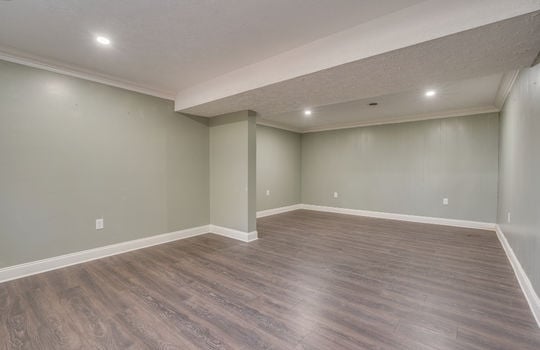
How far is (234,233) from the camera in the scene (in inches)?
168

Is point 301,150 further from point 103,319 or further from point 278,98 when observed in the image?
point 103,319

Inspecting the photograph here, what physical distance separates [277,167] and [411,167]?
10.5 feet

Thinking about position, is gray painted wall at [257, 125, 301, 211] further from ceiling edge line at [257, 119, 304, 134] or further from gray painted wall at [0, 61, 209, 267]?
gray painted wall at [0, 61, 209, 267]

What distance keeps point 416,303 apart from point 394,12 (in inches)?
98.1

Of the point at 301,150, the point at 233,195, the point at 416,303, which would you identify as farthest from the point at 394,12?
the point at 301,150

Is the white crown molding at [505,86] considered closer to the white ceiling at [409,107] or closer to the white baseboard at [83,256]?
the white ceiling at [409,107]

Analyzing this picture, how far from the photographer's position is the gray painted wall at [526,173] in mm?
2062

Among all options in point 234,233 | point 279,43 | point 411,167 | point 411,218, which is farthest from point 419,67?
point 411,218

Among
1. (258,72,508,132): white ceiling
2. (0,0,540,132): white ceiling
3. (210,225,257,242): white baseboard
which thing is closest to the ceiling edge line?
(258,72,508,132): white ceiling

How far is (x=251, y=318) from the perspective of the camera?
1970mm

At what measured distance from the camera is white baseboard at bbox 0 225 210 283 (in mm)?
2668

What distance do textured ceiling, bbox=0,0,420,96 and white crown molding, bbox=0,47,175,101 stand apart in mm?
44

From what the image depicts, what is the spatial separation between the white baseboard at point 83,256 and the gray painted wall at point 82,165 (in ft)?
0.23

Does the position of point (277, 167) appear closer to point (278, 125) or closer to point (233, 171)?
point (278, 125)
